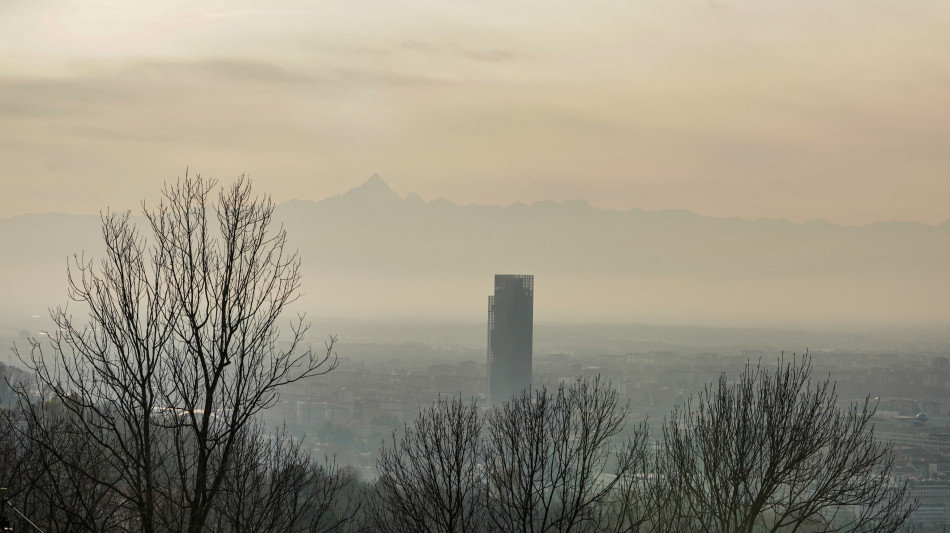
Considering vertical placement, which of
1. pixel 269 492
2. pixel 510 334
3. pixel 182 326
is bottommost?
pixel 510 334

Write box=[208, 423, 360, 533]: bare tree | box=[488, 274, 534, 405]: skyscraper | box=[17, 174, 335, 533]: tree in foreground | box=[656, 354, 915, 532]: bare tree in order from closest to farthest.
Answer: box=[17, 174, 335, 533]: tree in foreground < box=[208, 423, 360, 533]: bare tree < box=[656, 354, 915, 532]: bare tree < box=[488, 274, 534, 405]: skyscraper

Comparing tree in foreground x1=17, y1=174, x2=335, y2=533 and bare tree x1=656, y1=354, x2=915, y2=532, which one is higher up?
tree in foreground x1=17, y1=174, x2=335, y2=533

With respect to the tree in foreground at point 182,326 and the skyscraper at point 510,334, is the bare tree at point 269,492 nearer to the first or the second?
the tree in foreground at point 182,326

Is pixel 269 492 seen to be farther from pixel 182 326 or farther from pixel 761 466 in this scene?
pixel 761 466

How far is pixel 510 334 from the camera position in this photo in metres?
→ 163

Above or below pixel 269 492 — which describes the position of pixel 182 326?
above

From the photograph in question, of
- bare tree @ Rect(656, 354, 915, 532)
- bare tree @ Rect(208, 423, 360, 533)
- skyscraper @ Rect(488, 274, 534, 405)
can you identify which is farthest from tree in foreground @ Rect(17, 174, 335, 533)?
skyscraper @ Rect(488, 274, 534, 405)

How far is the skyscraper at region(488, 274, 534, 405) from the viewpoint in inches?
6245

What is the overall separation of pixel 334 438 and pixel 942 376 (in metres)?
70.9

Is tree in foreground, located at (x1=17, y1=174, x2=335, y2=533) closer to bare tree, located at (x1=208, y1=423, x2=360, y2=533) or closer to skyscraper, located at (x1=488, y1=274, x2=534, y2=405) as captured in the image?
bare tree, located at (x1=208, y1=423, x2=360, y2=533)

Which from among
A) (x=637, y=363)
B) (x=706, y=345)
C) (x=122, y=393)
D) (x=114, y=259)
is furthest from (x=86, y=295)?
(x=706, y=345)

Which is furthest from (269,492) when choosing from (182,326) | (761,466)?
(761,466)

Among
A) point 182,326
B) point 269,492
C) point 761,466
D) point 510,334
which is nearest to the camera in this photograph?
point 182,326

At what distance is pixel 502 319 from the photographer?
6462 inches
